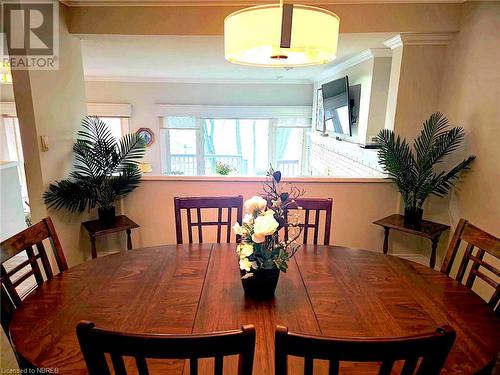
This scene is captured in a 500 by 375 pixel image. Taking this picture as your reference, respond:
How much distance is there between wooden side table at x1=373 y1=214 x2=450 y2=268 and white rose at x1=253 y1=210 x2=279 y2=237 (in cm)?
183

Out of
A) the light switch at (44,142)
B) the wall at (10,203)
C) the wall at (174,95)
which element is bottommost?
the wall at (10,203)

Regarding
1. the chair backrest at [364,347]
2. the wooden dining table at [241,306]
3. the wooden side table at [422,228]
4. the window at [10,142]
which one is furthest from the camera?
the window at [10,142]

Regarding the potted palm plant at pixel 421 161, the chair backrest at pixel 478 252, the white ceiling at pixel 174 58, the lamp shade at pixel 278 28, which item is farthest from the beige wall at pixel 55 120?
the chair backrest at pixel 478 252

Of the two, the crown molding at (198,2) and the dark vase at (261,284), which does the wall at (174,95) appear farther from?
the dark vase at (261,284)

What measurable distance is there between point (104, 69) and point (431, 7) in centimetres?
485

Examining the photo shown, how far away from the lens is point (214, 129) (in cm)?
686

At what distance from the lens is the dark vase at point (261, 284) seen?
1308 mm

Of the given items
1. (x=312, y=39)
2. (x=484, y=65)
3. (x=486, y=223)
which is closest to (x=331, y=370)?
(x=312, y=39)

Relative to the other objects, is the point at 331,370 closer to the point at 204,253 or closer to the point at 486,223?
the point at 204,253

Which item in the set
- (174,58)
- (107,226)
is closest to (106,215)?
(107,226)

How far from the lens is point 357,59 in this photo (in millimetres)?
3941

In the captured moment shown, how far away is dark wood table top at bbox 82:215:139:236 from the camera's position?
2574mm

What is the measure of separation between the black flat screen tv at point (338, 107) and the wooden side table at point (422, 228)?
1.76 m

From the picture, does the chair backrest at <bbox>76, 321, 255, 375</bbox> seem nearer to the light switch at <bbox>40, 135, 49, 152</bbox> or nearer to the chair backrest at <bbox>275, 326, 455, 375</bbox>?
the chair backrest at <bbox>275, 326, 455, 375</bbox>
